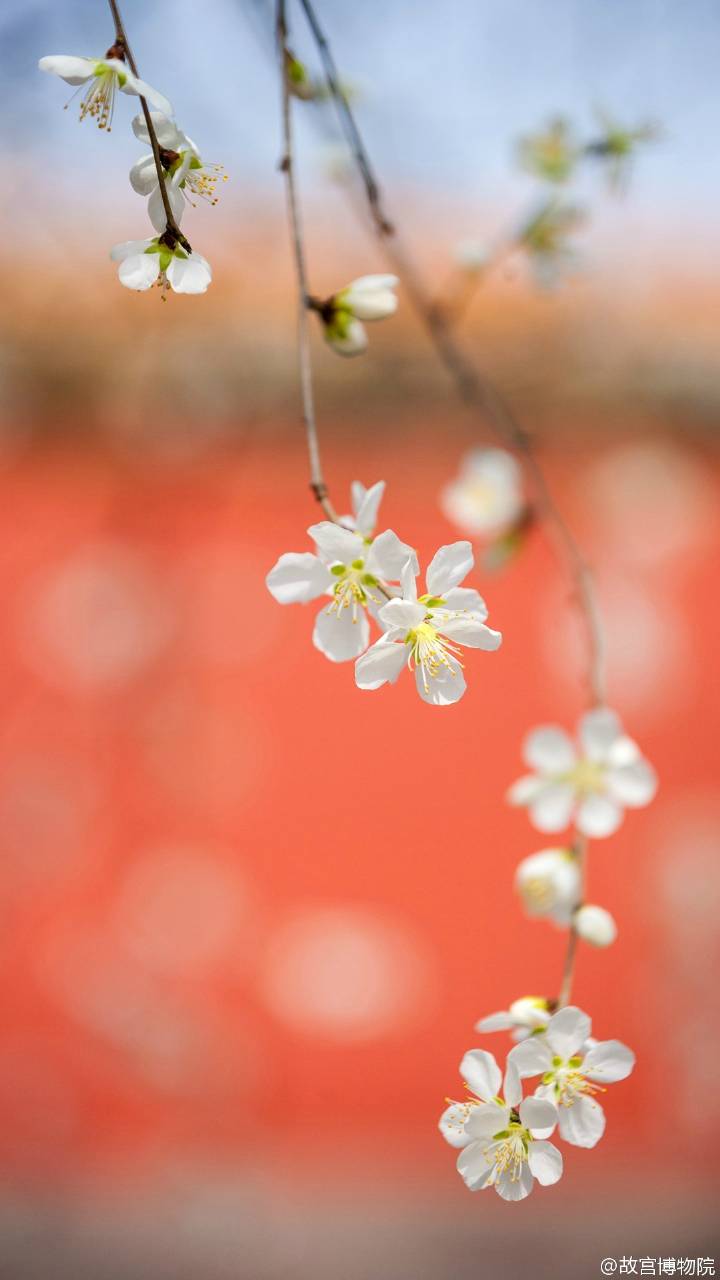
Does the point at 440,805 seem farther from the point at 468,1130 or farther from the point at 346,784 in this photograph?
the point at 468,1130

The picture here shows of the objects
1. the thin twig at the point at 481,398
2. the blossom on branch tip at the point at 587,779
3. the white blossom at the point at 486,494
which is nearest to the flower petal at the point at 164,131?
the thin twig at the point at 481,398

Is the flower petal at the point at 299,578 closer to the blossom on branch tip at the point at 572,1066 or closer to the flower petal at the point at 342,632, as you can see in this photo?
the flower petal at the point at 342,632

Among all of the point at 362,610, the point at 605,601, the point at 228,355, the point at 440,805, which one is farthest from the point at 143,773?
the point at 362,610

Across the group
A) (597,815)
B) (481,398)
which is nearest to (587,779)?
(597,815)

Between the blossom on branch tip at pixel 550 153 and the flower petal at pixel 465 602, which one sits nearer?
the flower petal at pixel 465 602

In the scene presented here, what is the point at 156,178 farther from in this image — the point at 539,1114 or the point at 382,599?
the point at 539,1114

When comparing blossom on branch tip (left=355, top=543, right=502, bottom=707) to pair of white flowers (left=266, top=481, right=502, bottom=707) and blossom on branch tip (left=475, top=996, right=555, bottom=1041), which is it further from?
blossom on branch tip (left=475, top=996, right=555, bottom=1041)

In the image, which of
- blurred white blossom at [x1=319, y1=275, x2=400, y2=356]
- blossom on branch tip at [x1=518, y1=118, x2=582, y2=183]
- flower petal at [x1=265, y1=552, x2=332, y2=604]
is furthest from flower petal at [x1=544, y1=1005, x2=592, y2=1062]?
blossom on branch tip at [x1=518, y1=118, x2=582, y2=183]
